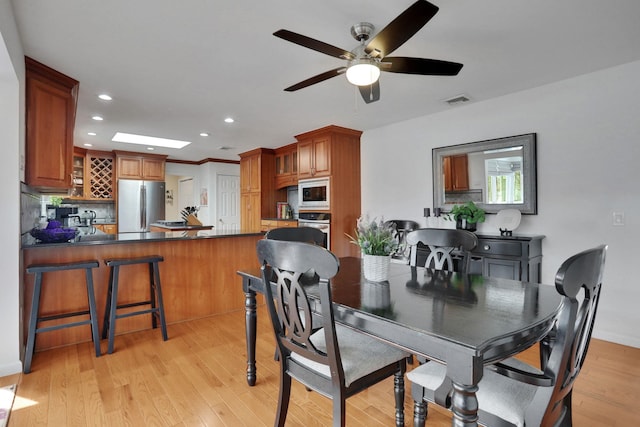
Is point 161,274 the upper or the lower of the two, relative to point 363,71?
lower

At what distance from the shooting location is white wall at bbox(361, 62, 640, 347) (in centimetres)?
269

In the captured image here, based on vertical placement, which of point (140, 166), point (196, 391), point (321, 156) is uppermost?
point (140, 166)

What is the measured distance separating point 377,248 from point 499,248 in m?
1.94

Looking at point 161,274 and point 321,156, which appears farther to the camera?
point 321,156

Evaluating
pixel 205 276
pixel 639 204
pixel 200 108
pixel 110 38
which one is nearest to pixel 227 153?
pixel 200 108

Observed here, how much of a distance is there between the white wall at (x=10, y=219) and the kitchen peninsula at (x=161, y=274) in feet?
0.65

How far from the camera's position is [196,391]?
6.51 feet

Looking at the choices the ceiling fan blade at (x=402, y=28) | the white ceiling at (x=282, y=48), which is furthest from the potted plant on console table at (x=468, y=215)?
the ceiling fan blade at (x=402, y=28)

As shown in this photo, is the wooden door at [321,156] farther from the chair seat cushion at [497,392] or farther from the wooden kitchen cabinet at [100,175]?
the wooden kitchen cabinet at [100,175]

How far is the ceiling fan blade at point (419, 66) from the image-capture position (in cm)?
200

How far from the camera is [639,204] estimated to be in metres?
2.64

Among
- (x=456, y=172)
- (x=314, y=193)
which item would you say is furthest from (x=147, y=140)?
(x=456, y=172)

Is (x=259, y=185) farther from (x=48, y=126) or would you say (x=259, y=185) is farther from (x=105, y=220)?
(x=48, y=126)

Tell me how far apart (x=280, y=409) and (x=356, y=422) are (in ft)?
1.50
